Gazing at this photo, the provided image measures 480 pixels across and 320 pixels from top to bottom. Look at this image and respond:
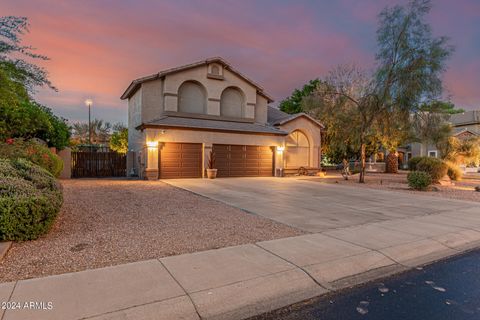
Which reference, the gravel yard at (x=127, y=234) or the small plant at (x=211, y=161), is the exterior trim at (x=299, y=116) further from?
the gravel yard at (x=127, y=234)

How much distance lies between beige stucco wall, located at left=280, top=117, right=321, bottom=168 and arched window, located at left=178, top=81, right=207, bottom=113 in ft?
22.9

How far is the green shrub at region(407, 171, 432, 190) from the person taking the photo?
14180 mm

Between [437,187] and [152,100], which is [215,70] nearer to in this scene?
[152,100]

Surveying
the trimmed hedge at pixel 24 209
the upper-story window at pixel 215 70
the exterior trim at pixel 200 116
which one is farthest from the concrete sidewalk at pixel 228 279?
the upper-story window at pixel 215 70

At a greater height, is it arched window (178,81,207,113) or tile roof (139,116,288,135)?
arched window (178,81,207,113)

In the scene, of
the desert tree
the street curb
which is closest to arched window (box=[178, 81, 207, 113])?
the desert tree

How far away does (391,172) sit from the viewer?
29.3m

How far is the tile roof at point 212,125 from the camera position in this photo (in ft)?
58.3

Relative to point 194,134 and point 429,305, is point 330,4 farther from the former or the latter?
point 429,305

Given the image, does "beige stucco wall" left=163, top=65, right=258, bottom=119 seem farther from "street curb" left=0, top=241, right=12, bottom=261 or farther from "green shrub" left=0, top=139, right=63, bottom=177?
"street curb" left=0, top=241, right=12, bottom=261

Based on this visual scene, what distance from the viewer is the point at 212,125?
1953 centimetres

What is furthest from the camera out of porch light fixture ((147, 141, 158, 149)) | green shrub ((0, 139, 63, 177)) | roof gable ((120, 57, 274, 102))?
roof gable ((120, 57, 274, 102))

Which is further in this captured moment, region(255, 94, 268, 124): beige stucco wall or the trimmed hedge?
region(255, 94, 268, 124): beige stucco wall

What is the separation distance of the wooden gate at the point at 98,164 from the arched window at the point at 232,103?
8283mm
